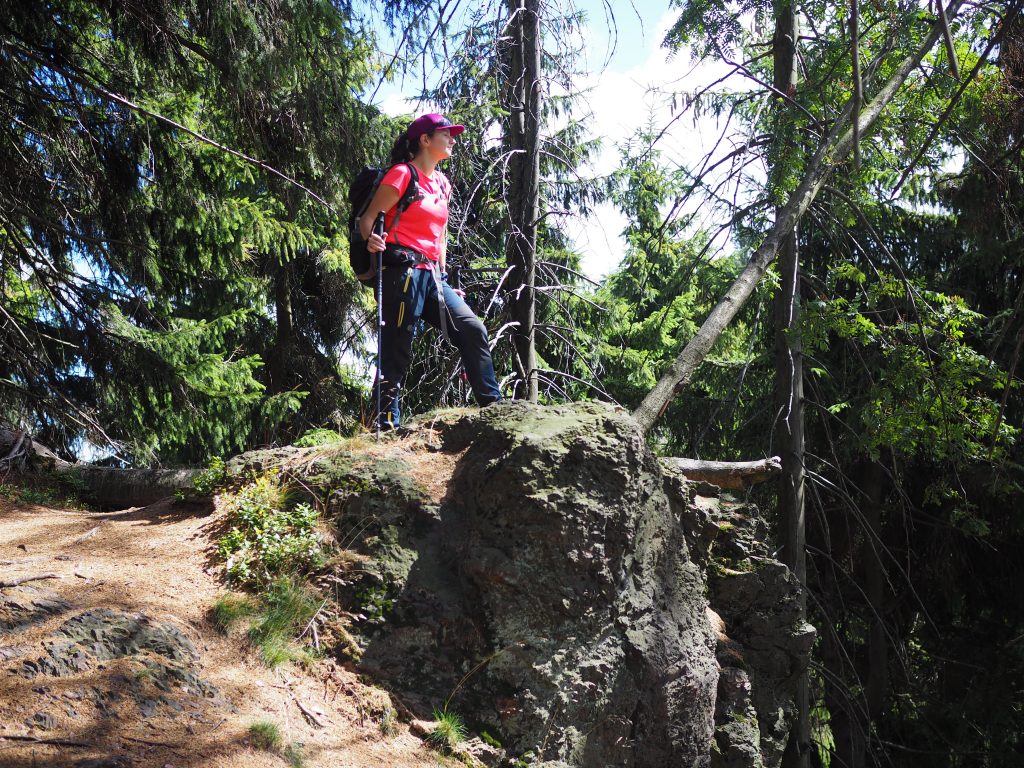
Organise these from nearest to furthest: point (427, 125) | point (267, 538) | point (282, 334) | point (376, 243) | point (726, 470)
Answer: point (267, 538)
point (376, 243)
point (427, 125)
point (726, 470)
point (282, 334)

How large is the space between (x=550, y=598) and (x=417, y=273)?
2.38 meters

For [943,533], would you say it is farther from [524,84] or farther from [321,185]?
[321,185]

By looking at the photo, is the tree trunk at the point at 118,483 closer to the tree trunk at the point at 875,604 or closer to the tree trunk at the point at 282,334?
the tree trunk at the point at 282,334

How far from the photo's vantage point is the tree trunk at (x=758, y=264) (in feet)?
19.8

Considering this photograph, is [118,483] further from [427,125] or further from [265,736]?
[265,736]

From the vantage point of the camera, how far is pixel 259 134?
7.07 m

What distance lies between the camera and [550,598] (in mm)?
4438

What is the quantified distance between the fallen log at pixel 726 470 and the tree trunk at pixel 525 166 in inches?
107

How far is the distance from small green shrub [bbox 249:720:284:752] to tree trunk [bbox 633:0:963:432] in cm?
312

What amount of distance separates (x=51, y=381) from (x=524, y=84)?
17.2 feet

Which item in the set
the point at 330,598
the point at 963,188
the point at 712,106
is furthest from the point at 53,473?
the point at 963,188

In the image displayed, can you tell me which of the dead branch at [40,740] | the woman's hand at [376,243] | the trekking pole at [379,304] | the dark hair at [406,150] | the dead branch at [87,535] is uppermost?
the dark hair at [406,150]

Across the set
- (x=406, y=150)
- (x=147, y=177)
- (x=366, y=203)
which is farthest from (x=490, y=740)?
(x=147, y=177)

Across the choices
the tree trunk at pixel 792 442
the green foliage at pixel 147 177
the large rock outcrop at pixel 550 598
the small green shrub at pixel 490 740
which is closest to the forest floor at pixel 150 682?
the small green shrub at pixel 490 740
